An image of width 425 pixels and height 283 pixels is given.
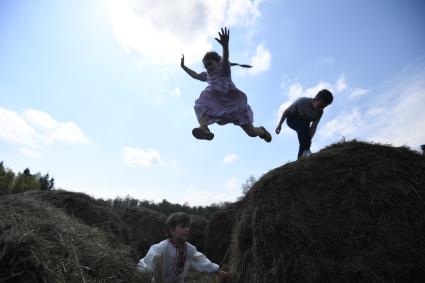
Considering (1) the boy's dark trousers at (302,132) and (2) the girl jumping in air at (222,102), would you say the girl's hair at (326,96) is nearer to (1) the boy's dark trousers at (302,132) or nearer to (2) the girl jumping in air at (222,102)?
(1) the boy's dark trousers at (302,132)

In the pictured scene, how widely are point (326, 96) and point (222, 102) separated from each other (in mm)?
1894

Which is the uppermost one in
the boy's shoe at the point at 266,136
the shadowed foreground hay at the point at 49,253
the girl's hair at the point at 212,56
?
the girl's hair at the point at 212,56

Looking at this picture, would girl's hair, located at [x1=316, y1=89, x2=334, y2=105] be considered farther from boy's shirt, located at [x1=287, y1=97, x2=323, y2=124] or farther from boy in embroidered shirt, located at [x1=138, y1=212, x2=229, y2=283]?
boy in embroidered shirt, located at [x1=138, y1=212, x2=229, y2=283]

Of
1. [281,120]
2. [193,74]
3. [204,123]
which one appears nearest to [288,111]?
[281,120]

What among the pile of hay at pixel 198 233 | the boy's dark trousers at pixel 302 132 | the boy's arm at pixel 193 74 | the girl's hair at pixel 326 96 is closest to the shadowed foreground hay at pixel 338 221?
the girl's hair at pixel 326 96

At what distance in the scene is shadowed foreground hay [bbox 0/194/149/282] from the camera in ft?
7.74

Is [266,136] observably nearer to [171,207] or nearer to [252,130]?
[252,130]

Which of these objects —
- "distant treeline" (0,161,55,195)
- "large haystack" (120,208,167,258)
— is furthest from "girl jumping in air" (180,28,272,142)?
"distant treeline" (0,161,55,195)

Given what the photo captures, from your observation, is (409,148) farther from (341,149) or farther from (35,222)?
(35,222)

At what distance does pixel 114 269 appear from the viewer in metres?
3.45

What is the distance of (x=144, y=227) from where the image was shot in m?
11.3

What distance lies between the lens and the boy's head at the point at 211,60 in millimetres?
6453

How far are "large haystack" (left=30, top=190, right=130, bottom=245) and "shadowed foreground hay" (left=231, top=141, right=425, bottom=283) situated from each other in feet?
8.99

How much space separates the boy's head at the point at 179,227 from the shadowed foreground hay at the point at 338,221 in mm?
688
